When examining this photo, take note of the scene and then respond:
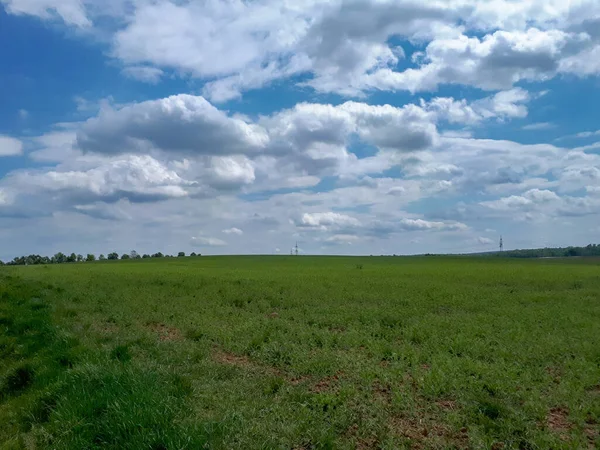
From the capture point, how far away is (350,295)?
79.9ft

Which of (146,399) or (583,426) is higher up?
(146,399)

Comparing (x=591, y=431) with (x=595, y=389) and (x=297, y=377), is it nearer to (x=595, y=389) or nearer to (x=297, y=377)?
(x=595, y=389)

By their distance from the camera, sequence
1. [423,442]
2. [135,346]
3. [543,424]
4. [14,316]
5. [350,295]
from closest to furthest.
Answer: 1. [423,442]
2. [543,424]
3. [135,346]
4. [14,316]
5. [350,295]

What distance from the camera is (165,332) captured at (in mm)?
15328

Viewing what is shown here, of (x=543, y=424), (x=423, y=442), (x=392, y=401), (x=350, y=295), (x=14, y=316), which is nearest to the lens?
(x=423, y=442)

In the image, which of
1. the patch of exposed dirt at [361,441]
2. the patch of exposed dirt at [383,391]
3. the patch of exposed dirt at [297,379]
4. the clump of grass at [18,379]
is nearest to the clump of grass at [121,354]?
the clump of grass at [18,379]

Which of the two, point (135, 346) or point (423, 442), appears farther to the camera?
point (135, 346)

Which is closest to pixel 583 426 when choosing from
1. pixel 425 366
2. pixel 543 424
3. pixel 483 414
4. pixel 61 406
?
pixel 543 424

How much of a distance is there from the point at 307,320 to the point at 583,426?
10.4 meters

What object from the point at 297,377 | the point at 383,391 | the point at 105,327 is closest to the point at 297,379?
the point at 297,377

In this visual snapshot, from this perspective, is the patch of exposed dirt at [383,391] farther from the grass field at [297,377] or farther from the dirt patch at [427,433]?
the dirt patch at [427,433]

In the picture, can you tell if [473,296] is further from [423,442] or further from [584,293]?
[423,442]

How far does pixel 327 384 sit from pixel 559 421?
13.2ft

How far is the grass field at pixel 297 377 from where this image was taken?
7.09 metres
